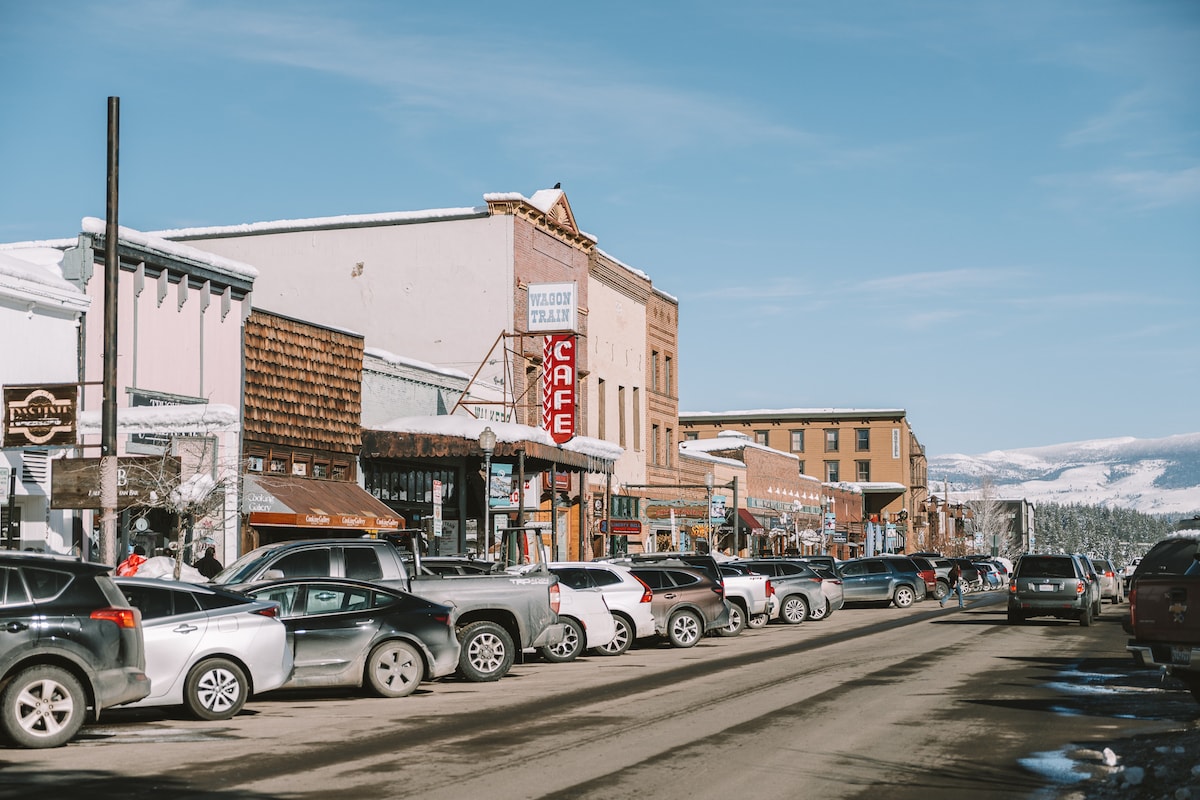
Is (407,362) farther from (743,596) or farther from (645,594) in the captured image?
(645,594)

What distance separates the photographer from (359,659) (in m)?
16.8

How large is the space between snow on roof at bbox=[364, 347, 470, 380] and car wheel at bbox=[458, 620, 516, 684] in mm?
17036

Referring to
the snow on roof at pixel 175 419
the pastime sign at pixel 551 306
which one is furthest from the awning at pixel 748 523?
the snow on roof at pixel 175 419

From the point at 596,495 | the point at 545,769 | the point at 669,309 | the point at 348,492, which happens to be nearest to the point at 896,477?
the point at 669,309

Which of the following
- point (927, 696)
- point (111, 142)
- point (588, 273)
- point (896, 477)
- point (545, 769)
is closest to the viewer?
point (545, 769)

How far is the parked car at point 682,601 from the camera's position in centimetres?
2644

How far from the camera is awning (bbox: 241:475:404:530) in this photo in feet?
95.7

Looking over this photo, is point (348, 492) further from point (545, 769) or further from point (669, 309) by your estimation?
point (669, 309)

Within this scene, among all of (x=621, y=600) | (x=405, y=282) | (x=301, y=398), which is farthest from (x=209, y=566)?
(x=405, y=282)

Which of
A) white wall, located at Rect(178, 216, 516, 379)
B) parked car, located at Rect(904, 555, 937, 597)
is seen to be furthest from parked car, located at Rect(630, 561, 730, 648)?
parked car, located at Rect(904, 555, 937, 597)

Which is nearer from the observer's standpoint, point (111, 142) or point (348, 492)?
point (111, 142)

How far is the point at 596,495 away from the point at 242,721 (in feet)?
120

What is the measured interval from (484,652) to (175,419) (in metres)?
8.55

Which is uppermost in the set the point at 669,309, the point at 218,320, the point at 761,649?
the point at 669,309
